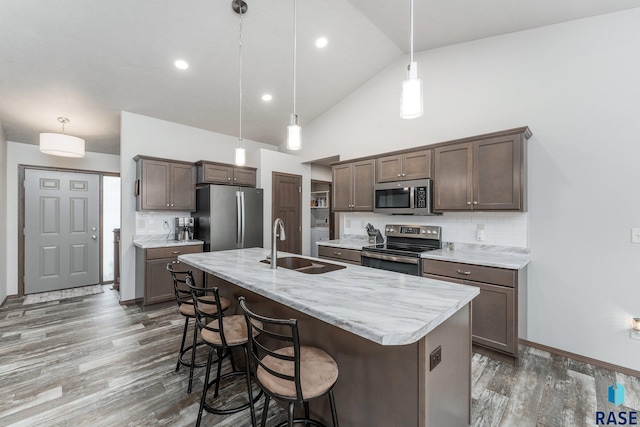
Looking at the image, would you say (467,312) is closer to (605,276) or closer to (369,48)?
A: (605,276)

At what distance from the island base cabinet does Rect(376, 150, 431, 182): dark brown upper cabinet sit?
2007 millimetres

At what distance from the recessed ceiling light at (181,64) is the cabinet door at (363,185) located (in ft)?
8.11

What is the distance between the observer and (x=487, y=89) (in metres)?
3.06

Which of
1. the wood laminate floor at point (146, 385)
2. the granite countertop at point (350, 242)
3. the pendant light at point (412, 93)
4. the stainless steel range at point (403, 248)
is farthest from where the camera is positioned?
the granite countertop at point (350, 242)

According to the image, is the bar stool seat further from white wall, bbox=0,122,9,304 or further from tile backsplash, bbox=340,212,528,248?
white wall, bbox=0,122,9,304

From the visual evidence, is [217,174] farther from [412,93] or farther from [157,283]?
[412,93]

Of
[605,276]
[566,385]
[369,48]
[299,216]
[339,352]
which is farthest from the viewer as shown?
[299,216]

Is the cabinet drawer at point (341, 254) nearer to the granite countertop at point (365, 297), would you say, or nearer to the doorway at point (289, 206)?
the doorway at point (289, 206)

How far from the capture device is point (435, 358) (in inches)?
49.4

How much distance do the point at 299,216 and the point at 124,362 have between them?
3504 mm

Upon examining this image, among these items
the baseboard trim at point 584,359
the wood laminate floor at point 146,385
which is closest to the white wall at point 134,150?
the wood laminate floor at point 146,385

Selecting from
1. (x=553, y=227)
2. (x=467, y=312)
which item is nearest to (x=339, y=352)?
(x=467, y=312)

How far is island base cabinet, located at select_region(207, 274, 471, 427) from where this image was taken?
1207 mm

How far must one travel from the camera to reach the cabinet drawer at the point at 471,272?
2381 millimetres
